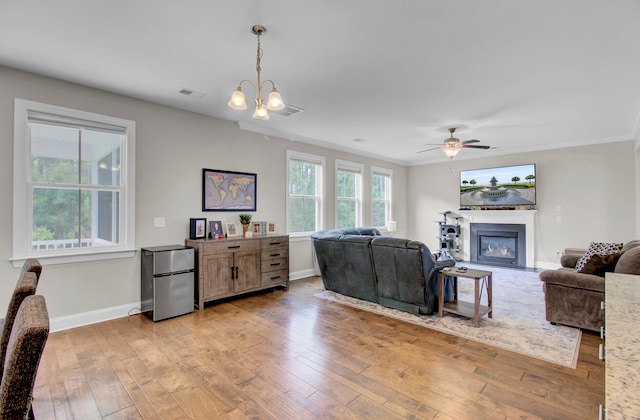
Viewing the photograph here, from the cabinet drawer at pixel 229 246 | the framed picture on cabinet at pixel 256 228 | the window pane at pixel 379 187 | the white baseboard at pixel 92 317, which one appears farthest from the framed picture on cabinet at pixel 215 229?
the window pane at pixel 379 187

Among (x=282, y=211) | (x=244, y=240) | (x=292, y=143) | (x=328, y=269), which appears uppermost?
(x=292, y=143)

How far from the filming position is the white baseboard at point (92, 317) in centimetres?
328

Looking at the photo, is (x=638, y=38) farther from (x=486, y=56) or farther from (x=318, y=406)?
(x=318, y=406)

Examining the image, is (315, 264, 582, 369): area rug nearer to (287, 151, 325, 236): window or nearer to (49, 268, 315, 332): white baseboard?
(287, 151, 325, 236): window

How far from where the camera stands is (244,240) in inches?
173

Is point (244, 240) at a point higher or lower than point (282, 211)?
lower

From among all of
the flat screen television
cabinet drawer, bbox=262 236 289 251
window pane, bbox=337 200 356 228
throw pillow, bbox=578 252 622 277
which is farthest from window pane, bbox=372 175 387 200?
throw pillow, bbox=578 252 622 277

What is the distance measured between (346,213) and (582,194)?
4.69 meters

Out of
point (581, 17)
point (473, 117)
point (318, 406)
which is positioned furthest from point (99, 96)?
point (473, 117)

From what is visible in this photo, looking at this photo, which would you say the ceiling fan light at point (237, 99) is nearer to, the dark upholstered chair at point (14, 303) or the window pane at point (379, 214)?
the dark upholstered chair at point (14, 303)

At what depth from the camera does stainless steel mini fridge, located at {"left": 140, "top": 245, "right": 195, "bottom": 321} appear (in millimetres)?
3584

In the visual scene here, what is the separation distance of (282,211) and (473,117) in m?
3.39

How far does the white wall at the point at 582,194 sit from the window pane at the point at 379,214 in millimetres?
2455

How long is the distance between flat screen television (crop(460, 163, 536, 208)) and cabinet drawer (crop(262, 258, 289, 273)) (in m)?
5.02
